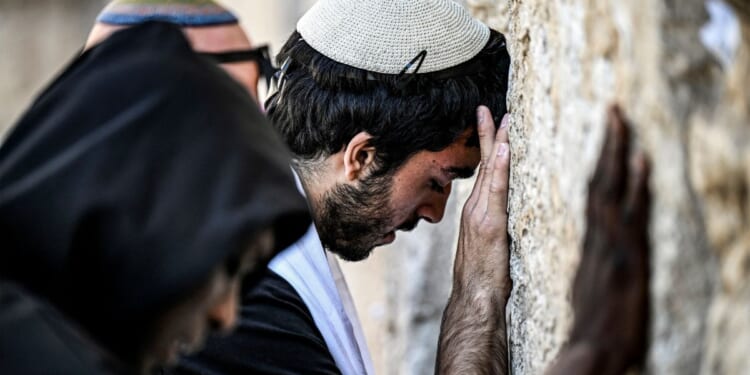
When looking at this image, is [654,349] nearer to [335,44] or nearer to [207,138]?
[207,138]

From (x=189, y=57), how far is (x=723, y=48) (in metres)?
0.68

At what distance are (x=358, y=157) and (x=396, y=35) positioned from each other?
0.30 meters

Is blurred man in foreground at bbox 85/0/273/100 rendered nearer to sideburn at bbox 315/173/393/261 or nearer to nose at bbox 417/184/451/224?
sideburn at bbox 315/173/393/261

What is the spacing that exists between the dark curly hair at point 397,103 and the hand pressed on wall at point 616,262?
46.4 inches

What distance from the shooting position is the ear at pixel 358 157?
2705 millimetres

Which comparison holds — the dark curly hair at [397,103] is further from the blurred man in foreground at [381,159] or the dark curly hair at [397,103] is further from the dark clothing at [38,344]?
the dark clothing at [38,344]

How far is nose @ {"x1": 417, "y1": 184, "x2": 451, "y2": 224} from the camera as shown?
109 inches

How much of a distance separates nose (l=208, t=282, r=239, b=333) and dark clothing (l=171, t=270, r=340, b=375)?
2.28ft

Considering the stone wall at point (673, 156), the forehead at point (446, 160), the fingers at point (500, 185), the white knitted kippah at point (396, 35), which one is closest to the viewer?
the stone wall at point (673, 156)

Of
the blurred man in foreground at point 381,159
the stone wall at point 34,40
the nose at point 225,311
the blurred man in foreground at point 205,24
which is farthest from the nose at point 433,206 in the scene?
the stone wall at point 34,40

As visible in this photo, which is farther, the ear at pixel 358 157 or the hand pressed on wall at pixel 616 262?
the ear at pixel 358 157

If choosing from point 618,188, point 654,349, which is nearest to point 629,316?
point 654,349

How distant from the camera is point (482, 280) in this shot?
2504 mm

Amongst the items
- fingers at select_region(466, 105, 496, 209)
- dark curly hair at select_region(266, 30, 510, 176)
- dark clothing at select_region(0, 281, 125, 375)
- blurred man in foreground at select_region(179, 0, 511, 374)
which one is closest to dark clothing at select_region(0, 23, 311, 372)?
dark clothing at select_region(0, 281, 125, 375)
